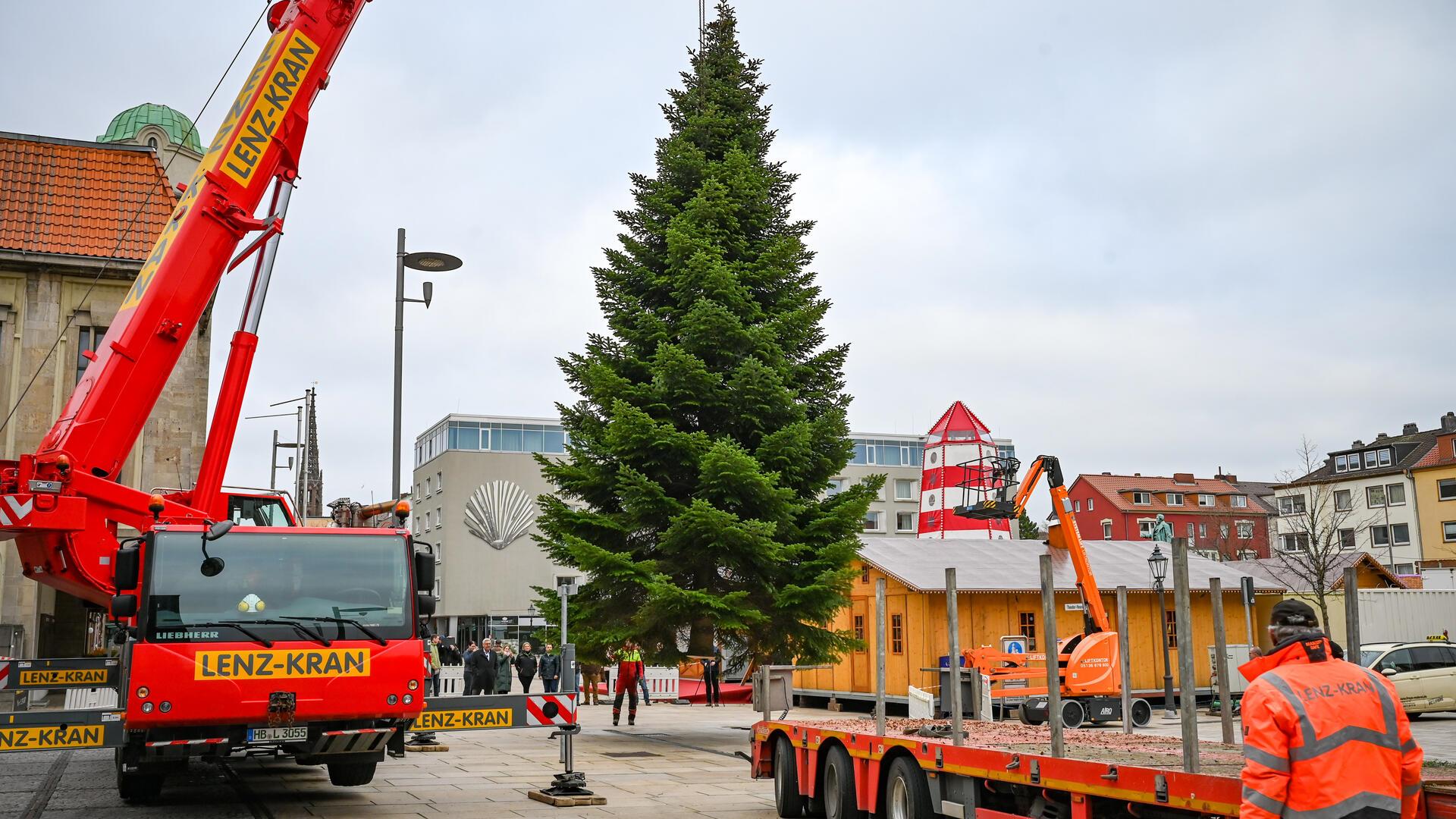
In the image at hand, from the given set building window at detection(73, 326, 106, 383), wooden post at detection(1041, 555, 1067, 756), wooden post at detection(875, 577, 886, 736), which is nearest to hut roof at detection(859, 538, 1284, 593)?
wooden post at detection(875, 577, 886, 736)

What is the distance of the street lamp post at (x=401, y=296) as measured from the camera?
61.6 feet

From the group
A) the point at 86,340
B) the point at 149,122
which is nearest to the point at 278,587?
the point at 86,340

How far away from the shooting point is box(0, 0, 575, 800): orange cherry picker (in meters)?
10.3

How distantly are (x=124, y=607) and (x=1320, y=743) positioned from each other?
9.54 m

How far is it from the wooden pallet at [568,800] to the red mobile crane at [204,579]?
192cm

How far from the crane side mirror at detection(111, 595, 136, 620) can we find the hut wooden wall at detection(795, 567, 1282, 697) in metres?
19.8

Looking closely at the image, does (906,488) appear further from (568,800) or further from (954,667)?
(954,667)

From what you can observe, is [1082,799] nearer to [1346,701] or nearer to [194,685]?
[1346,701]

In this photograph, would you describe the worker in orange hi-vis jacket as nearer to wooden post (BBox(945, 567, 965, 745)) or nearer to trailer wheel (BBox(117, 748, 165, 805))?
wooden post (BBox(945, 567, 965, 745))

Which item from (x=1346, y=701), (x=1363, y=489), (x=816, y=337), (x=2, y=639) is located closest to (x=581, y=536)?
(x=816, y=337)

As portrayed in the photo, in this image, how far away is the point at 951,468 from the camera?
42.0 metres

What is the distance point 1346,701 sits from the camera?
4.76 metres

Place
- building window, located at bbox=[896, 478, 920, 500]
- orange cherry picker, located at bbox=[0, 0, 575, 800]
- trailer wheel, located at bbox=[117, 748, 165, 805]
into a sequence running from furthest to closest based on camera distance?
building window, located at bbox=[896, 478, 920, 500]
trailer wheel, located at bbox=[117, 748, 165, 805]
orange cherry picker, located at bbox=[0, 0, 575, 800]

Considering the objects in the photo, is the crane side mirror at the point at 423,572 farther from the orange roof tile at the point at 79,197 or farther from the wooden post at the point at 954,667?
the orange roof tile at the point at 79,197
